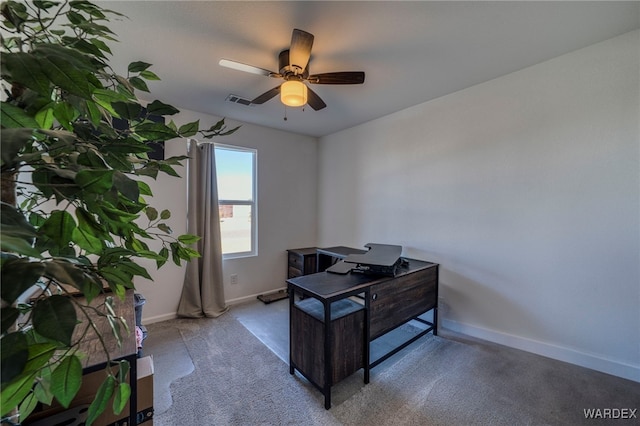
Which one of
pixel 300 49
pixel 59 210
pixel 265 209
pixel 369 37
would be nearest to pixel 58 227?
pixel 59 210

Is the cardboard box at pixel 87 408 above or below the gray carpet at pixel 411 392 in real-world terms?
above

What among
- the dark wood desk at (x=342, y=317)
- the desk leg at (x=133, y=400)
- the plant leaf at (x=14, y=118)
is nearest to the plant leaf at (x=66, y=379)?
the plant leaf at (x=14, y=118)

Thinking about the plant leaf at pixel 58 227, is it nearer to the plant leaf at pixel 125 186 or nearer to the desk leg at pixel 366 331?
the plant leaf at pixel 125 186

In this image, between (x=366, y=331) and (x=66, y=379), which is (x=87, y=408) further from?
(x=366, y=331)

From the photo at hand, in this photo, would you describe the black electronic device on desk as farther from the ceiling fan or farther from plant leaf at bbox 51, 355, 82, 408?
plant leaf at bbox 51, 355, 82, 408

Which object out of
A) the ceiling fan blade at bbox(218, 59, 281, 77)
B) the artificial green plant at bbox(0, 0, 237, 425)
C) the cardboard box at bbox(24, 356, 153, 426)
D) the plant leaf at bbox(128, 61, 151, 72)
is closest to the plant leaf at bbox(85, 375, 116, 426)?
the artificial green plant at bbox(0, 0, 237, 425)

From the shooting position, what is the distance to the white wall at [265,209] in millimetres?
2973

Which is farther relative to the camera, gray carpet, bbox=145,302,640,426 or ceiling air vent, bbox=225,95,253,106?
ceiling air vent, bbox=225,95,253,106

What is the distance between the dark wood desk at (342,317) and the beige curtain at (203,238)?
1634 mm

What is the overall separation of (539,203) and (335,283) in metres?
1.94

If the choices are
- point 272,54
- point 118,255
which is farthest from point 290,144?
point 118,255

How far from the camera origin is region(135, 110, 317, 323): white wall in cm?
297

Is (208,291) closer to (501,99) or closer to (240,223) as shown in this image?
(240,223)

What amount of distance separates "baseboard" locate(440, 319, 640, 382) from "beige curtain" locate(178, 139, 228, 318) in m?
2.80
